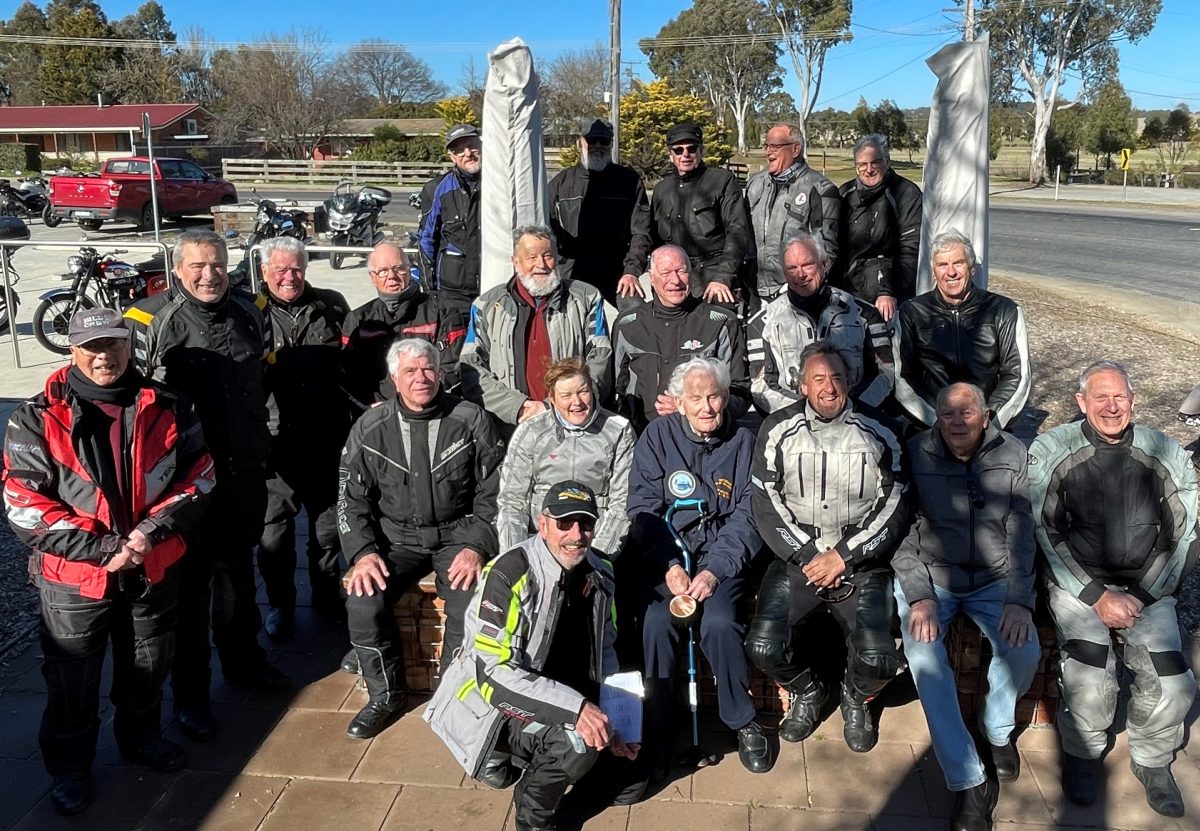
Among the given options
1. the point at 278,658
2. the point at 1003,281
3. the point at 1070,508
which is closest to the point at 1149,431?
A: the point at 1070,508

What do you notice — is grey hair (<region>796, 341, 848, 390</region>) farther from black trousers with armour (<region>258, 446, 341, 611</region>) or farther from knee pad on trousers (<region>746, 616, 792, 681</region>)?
black trousers with armour (<region>258, 446, 341, 611</region>)

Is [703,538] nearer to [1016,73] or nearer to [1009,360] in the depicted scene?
[1009,360]

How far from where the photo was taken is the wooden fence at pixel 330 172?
3450cm

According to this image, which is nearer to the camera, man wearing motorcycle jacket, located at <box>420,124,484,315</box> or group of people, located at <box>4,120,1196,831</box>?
group of people, located at <box>4,120,1196,831</box>

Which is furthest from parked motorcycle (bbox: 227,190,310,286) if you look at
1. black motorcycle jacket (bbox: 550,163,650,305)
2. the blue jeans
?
the blue jeans

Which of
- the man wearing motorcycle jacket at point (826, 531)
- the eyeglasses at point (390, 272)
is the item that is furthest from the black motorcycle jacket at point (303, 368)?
the man wearing motorcycle jacket at point (826, 531)

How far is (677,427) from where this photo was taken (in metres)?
3.80

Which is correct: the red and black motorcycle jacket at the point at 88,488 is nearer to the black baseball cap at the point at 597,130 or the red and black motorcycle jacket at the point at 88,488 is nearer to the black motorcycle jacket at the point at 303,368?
the black motorcycle jacket at the point at 303,368

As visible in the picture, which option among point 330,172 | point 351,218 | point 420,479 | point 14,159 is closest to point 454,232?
point 420,479

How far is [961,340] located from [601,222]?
223cm

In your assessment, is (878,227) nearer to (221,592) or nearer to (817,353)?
(817,353)

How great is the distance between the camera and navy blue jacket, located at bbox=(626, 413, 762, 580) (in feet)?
12.2

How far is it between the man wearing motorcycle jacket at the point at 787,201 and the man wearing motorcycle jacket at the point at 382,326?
6.52 feet

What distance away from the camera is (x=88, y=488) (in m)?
3.11
